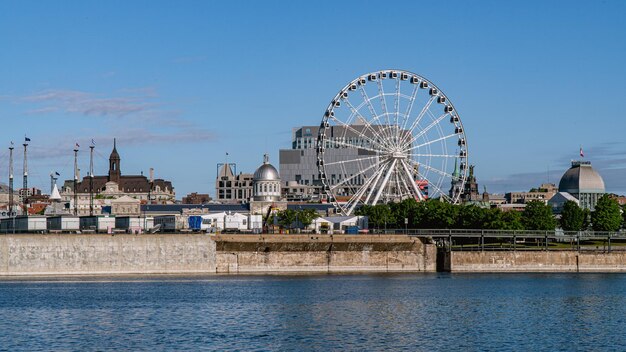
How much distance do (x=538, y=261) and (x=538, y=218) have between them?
33444mm

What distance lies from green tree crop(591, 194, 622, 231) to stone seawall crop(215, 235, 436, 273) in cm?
5780

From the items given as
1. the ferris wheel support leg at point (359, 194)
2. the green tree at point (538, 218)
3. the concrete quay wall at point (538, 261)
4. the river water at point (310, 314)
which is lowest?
the river water at point (310, 314)

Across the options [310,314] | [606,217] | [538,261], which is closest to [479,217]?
[538,261]

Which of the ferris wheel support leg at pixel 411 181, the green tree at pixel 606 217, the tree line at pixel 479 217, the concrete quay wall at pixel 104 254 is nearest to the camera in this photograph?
the concrete quay wall at pixel 104 254

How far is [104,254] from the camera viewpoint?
11638 centimetres

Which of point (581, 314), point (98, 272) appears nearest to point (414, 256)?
point (98, 272)

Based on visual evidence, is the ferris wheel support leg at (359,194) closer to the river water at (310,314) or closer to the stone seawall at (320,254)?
the stone seawall at (320,254)

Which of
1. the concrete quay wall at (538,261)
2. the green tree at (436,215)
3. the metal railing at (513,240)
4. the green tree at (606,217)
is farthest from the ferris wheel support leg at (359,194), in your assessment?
the green tree at (606,217)

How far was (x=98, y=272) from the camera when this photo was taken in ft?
381

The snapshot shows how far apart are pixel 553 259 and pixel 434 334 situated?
226ft

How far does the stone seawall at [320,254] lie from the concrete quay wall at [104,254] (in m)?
3.16

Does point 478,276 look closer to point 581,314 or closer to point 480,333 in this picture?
point 581,314

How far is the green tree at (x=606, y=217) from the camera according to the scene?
178125 millimetres

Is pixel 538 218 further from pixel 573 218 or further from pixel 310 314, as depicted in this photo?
pixel 310 314
